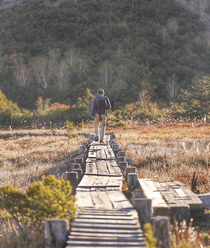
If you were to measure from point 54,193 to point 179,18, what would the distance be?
76.5 meters

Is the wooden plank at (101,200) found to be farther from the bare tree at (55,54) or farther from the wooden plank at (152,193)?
the bare tree at (55,54)

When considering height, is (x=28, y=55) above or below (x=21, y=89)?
above

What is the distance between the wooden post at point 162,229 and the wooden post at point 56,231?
0.98 metres

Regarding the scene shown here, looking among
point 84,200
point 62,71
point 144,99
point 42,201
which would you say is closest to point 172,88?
point 144,99

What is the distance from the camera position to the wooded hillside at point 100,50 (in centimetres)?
5312

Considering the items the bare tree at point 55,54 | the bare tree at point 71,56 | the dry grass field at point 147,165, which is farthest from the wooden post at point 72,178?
the bare tree at point 55,54

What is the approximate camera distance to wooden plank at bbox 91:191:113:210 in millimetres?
4613

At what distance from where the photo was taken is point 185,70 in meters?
56.3

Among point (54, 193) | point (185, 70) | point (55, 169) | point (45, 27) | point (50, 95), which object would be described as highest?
point (45, 27)

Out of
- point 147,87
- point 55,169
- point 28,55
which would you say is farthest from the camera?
point 28,55

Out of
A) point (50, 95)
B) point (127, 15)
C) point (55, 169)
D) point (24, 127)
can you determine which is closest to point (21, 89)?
point (50, 95)

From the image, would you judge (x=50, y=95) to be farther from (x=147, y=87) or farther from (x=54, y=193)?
(x=54, y=193)

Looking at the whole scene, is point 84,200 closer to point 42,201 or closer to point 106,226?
point 42,201

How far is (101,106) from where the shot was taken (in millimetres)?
12156
